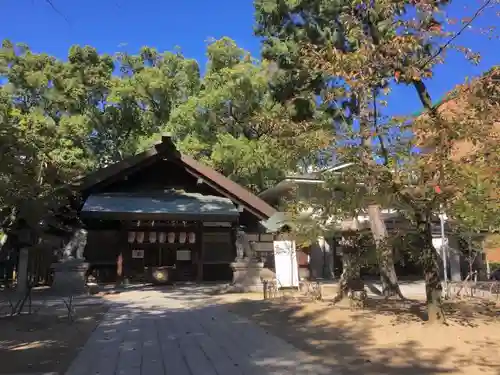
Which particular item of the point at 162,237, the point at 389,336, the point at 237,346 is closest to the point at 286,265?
the point at 162,237

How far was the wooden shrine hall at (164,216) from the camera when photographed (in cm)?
1809

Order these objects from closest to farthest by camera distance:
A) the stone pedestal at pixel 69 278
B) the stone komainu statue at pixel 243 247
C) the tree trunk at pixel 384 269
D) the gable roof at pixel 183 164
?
1. the tree trunk at pixel 384 269
2. the stone pedestal at pixel 69 278
3. the gable roof at pixel 183 164
4. the stone komainu statue at pixel 243 247

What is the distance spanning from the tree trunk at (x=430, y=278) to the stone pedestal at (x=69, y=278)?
11.9 m

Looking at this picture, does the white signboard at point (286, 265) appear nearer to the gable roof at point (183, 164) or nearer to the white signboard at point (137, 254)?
the gable roof at point (183, 164)

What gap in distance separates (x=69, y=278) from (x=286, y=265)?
297 inches

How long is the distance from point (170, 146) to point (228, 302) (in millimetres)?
6962

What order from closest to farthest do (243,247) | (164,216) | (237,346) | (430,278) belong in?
1. (237,346)
2. (430,278)
3. (164,216)
4. (243,247)

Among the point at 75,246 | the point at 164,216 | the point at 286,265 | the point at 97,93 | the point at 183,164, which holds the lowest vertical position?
the point at 286,265

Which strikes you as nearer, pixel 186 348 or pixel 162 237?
pixel 186 348

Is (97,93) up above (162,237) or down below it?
above

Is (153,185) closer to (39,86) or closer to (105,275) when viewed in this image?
(105,275)

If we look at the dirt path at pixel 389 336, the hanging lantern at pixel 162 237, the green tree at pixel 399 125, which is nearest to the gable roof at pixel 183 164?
the hanging lantern at pixel 162 237

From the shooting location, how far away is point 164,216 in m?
17.8

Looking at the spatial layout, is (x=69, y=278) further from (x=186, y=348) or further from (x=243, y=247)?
(x=186, y=348)
